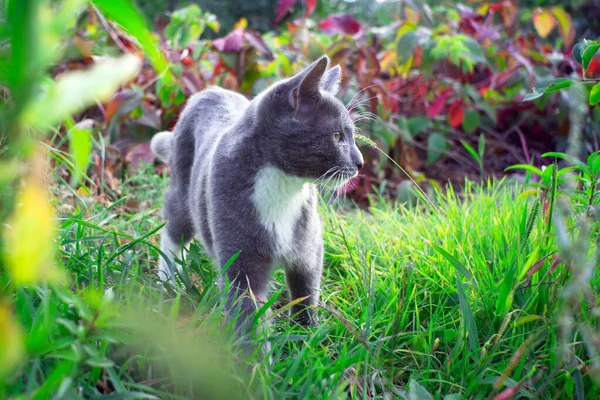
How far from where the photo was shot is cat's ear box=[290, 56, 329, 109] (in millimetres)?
1846

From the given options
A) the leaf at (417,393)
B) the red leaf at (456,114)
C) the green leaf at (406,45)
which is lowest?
the leaf at (417,393)

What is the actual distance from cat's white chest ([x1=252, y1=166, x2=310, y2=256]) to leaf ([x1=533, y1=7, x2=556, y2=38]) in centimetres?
269

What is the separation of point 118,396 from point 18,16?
89 centimetres

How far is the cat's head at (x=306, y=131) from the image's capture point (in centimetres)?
189

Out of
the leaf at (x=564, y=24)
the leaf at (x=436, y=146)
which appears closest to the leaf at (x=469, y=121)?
the leaf at (x=436, y=146)

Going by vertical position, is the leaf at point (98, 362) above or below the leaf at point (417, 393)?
above

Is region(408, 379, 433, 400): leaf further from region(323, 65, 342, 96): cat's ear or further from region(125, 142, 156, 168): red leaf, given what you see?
region(125, 142, 156, 168): red leaf

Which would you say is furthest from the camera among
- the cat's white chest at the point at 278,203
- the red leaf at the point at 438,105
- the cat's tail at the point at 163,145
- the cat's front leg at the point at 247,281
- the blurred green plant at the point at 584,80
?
the red leaf at the point at 438,105

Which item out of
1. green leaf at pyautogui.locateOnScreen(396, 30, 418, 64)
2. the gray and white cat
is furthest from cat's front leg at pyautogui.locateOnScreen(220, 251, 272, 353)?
green leaf at pyautogui.locateOnScreen(396, 30, 418, 64)

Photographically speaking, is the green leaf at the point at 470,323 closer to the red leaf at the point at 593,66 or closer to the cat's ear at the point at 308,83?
the cat's ear at the point at 308,83

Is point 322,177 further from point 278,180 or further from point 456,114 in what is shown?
point 456,114

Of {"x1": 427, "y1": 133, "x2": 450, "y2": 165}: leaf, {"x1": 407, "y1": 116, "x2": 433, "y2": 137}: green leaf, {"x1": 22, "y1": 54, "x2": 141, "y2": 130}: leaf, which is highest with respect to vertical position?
{"x1": 22, "y1": 54, "x2": 141, "y2": 130}: leaf

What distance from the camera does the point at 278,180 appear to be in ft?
6.23

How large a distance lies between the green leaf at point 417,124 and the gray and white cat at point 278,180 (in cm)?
178
